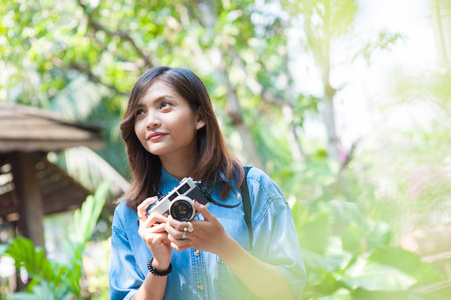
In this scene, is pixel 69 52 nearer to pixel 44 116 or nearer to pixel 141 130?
pixel 44 116

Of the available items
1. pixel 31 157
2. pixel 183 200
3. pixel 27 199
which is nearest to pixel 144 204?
pixel 183 200

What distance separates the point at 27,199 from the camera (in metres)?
5.02

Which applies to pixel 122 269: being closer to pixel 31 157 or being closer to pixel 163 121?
pixel 163 121

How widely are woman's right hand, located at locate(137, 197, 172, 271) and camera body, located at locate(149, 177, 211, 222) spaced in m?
0.03

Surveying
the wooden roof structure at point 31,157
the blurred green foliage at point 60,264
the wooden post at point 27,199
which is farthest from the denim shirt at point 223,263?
the wooden post at point 27,199

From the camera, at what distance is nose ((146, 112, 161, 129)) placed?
1401 mm

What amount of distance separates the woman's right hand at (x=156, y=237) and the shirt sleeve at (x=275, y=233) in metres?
0.27

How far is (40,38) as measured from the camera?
17.1 feet

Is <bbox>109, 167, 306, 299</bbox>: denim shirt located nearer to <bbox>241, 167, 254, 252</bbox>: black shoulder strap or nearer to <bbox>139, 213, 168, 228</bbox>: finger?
<bbox>241, 167, 254, 252</bbox>: black shoulder strap

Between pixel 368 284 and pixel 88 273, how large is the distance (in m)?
4.83

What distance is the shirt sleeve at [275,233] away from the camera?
1326 mm

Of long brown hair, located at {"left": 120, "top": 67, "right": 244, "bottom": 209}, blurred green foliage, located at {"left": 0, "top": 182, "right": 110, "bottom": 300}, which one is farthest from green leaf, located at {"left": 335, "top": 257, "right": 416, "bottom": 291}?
blurred green foliage, located at {"left": 0, "top": 182, "right": 110, "bottom": 300}

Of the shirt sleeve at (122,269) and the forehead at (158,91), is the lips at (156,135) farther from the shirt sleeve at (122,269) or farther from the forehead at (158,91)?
the shirt sleeve at (122,269)

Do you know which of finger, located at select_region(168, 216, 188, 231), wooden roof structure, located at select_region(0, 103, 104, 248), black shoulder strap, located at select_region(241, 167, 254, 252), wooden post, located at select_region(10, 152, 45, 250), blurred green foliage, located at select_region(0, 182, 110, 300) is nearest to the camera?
finger, located at select_region(168, 216, 188, 231)
